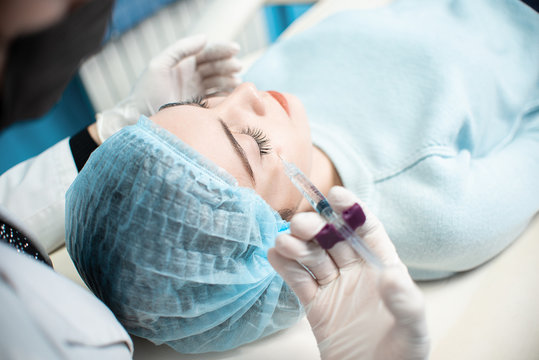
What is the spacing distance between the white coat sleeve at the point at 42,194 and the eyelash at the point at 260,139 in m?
0.61

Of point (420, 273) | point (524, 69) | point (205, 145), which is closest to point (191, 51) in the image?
point (205, 145)

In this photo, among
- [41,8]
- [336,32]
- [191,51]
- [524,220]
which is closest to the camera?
[41,8]

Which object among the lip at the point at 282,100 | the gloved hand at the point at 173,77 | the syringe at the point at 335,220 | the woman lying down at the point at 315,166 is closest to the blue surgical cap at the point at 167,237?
the woman lying down at the point at 315,166

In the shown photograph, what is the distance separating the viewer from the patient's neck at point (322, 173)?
1.13m

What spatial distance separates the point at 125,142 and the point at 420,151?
81 centimetres

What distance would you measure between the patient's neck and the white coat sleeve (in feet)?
2.38

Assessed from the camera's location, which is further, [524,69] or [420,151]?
[524,69]

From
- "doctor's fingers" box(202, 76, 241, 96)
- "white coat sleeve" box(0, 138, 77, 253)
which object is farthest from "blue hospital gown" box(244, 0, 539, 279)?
"white coat sleeve" box(0, 138, 77, 253)

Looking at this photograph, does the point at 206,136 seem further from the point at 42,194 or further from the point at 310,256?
the point at 42,194

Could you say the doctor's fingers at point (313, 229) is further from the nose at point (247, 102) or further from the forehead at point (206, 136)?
the nose at point (247, 102)

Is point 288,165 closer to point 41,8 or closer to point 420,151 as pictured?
point 420,151

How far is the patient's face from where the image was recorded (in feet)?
2.83

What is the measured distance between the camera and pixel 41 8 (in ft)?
1.20

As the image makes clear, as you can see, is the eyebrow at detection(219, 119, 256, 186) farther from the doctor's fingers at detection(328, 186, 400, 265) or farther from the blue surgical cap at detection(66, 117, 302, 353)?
the doctor's fingers at detection(328, 186, 400, 265)
